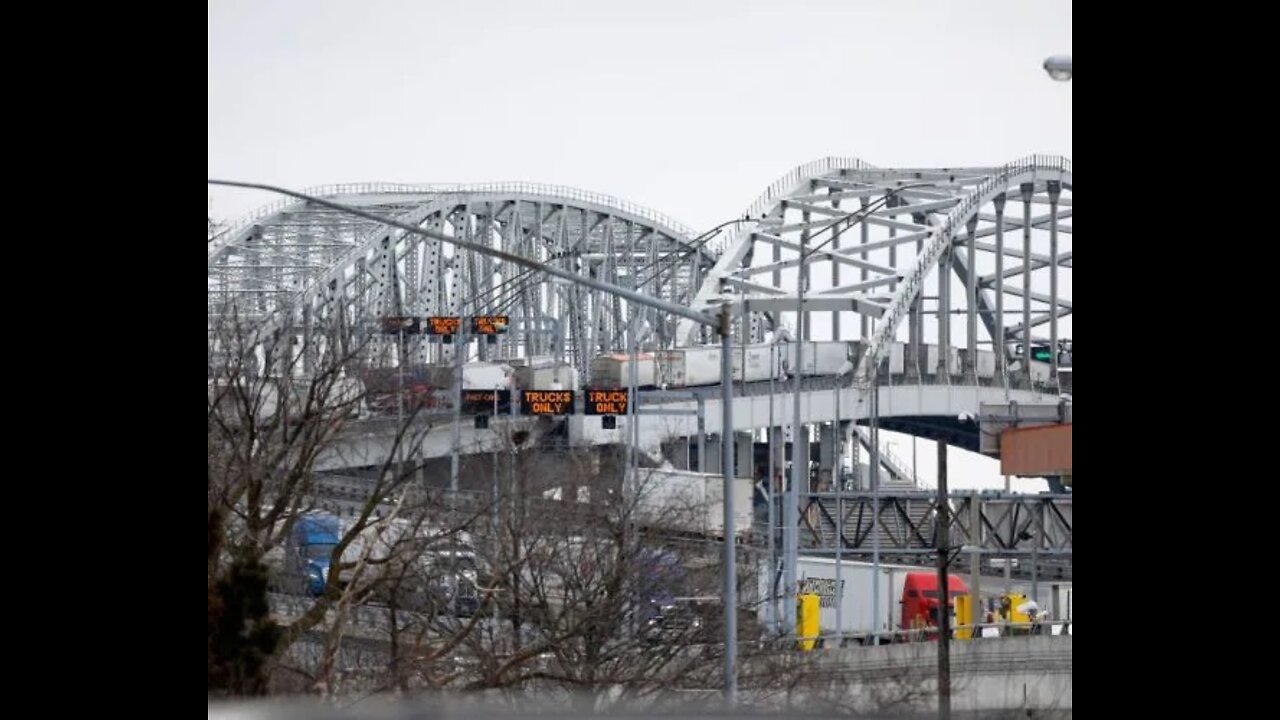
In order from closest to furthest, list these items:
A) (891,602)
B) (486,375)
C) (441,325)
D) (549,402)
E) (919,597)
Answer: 1. (891,602)
2. (919,597)
3. (549,402)
4. (441,325)
5. (486,375)

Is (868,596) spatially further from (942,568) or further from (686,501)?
(942,568)

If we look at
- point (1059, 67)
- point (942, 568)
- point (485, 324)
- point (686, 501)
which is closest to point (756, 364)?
point (485, 324)

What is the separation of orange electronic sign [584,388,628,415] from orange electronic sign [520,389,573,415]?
1694mm

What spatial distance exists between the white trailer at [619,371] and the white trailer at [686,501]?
20912mm

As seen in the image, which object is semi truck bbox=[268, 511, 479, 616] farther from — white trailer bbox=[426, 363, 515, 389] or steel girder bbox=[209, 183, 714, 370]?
steel girder bbox=[209, 183, 714, 370]

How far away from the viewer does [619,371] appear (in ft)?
229

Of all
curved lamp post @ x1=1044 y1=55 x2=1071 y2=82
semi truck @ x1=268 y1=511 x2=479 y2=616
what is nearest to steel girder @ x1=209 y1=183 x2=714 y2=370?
semi truck @ x1=268 y1=511 x2=479 y2=616

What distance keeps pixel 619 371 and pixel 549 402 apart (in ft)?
56.5

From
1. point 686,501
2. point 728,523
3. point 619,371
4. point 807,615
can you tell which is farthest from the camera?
point 619,371

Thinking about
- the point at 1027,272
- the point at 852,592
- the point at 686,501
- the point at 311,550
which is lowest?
the point at 852,592

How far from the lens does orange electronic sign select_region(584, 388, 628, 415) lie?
48562mm
